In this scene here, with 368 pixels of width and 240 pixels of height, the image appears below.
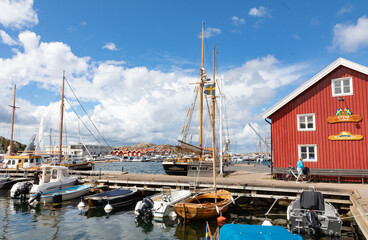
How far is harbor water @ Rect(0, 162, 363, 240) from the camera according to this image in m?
13.0

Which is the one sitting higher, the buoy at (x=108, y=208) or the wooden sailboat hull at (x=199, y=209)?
the wooden sailboat hull at (x=199, y=209)

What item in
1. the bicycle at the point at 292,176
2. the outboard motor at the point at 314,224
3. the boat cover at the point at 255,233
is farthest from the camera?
the bicycle at the point at 292,176

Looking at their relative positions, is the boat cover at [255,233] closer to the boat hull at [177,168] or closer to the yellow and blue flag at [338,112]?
the yellow and blue flag at [338,112]

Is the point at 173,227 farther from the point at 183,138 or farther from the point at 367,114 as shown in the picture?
the point at 183,138

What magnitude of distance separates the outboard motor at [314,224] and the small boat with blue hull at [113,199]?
12.5 meters

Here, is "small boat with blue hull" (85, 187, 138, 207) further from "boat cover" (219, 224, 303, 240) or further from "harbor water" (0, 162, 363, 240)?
"boat cover" (219, 224, 303, 240)

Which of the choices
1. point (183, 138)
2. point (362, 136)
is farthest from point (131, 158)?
point (362, 136)

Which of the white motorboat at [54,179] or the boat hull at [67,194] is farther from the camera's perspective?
the white motorboat at [54,179]

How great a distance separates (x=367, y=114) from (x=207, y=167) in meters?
14.5

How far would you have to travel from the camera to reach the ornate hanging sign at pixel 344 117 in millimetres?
19188

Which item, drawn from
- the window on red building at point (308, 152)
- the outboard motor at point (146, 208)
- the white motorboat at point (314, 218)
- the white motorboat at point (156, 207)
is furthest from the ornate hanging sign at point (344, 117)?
the outboard motor at point (146, 208)

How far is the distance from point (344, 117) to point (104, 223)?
1899cm

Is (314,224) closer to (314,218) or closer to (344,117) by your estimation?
(314,218)

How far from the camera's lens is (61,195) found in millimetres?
20125
